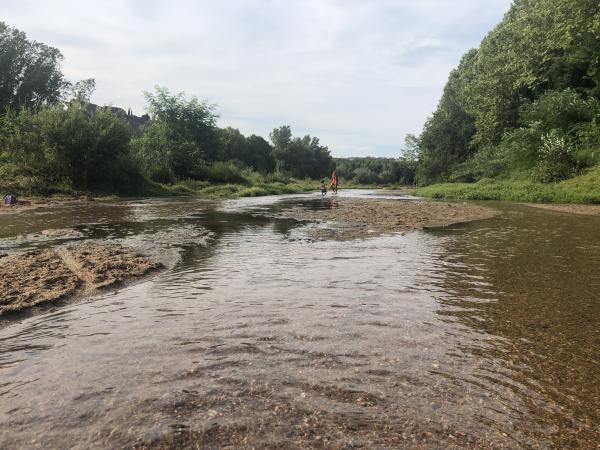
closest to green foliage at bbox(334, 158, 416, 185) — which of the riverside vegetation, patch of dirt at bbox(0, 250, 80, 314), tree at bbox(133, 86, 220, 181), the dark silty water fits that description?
Answer: the riverside vegetation

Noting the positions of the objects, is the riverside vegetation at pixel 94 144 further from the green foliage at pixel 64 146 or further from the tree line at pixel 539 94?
the tree line at pixel 539 94

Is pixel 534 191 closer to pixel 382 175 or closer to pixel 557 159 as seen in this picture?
pixel 557 159

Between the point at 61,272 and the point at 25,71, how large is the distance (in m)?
63.0

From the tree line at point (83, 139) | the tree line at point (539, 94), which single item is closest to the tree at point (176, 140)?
the tree line at point (83, 139)

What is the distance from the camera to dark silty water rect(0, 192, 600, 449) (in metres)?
2.74

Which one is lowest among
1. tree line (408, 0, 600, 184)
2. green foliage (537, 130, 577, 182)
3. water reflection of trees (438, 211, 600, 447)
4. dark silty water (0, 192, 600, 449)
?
dark silty water (0, 192, 600, 449)

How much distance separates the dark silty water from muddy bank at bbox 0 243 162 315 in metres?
0.46

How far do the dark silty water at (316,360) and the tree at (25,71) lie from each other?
59144 mm

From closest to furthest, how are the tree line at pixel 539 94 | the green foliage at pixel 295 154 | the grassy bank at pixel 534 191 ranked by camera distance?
the grassy bank at pixel 534 191 → the tree line at pixel 539 94 → the green foliage at pixel 295 154

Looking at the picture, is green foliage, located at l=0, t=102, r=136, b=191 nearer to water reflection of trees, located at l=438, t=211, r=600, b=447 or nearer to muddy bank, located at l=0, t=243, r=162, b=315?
muddy bank, located at l=0, t=243, r=162, b=315

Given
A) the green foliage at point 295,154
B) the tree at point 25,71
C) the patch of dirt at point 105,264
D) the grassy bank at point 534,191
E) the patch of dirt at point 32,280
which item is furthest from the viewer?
the green foliage at point 295,154

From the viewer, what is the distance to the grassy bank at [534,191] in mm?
21953

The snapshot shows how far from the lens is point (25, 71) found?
2212 inches

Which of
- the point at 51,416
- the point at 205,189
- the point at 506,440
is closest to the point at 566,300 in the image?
the point at 506,440
